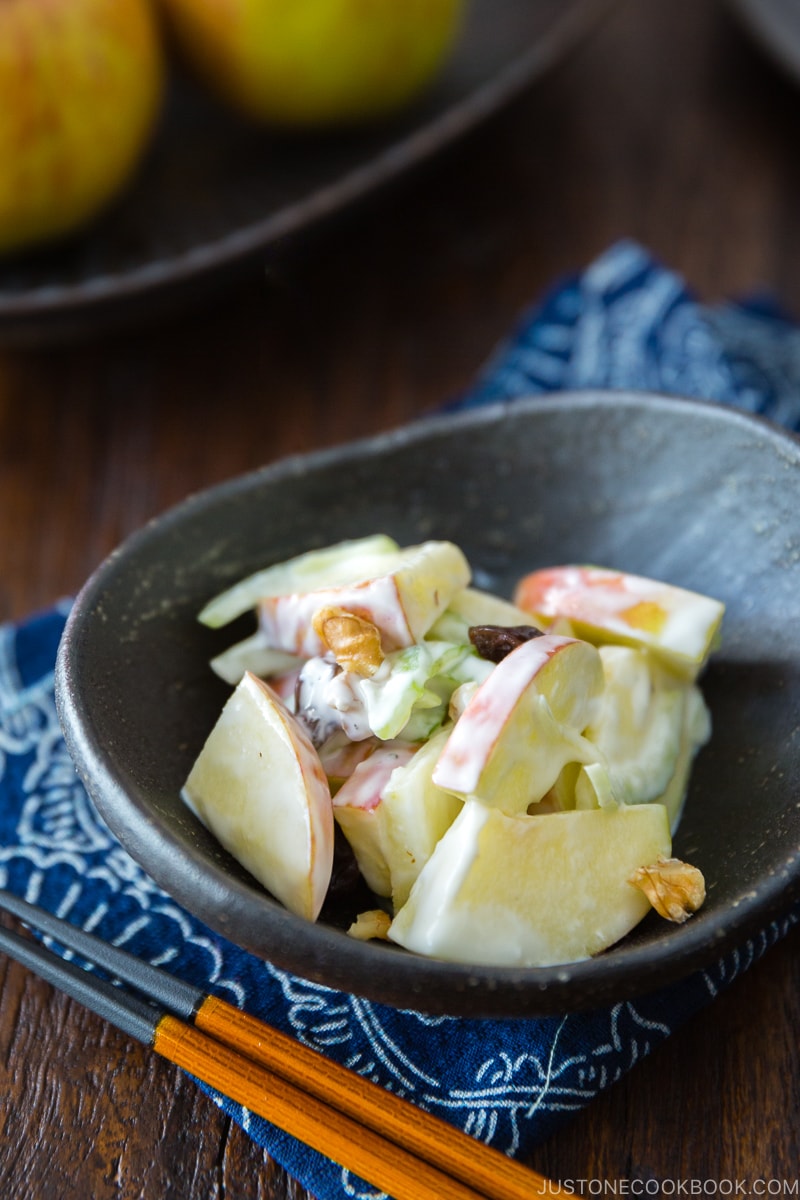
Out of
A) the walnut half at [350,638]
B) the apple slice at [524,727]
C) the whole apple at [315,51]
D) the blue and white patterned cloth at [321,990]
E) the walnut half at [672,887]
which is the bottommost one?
the blue and white patterned cloth at [321,990]

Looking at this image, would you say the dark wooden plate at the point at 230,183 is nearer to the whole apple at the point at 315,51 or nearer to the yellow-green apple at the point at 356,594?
the whole apple at the point at 315,51

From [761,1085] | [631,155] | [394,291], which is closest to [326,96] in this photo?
[394,291]

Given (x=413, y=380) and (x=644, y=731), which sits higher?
(x=644, y=731)

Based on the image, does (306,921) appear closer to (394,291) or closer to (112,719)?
(112,719)

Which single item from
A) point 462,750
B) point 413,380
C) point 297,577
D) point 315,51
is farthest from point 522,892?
point 315,51

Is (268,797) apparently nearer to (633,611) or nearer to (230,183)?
(633,611)

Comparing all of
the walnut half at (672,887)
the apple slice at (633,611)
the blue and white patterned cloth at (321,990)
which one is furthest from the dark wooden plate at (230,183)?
the walnut half at (672,887)
